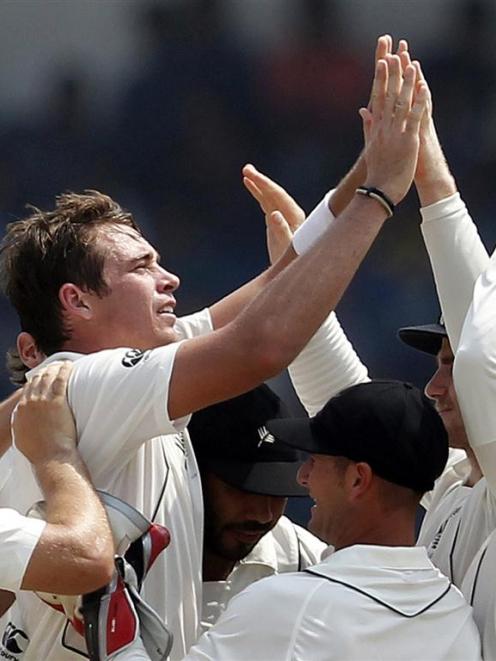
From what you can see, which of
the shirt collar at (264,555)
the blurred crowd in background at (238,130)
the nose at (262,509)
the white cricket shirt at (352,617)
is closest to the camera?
the white cricket shirt at (352,617)

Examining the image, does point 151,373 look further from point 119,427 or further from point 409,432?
point 409,432

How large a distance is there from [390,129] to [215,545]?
838 mm

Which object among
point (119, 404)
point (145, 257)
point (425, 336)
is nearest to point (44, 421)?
point (119, 404)

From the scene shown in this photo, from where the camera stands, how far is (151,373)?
6.31 feet

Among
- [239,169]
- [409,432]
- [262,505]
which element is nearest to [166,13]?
[239,169]

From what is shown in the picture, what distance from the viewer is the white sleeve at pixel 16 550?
1741mm

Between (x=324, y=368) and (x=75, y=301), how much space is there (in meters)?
0.63

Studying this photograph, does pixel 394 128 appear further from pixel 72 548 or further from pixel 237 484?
pixel 72 548

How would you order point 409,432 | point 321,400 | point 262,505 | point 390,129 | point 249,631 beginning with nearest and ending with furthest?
point 249,631, point 409,432, point 390,129, point 262,505, point 321,400

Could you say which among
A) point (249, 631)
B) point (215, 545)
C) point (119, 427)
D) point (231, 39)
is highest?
point (231, 39)

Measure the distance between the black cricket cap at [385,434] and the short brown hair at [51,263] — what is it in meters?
0.52

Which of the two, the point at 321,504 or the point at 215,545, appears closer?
the point at 321,504

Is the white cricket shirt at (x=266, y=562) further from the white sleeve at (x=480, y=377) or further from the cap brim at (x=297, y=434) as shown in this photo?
the white sleeve at (x=480, y=377)

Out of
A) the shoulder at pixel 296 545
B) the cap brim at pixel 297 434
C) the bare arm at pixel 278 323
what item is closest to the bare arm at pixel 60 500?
the bare arm at pixel 278 323
